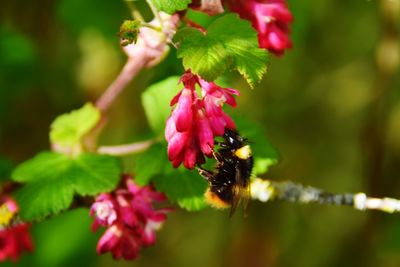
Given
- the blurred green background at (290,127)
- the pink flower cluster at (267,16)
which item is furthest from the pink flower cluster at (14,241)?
the blurred green background at (290,127)

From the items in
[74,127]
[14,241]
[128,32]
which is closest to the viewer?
[128,32]

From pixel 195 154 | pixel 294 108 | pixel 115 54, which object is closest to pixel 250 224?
pixel 294 108

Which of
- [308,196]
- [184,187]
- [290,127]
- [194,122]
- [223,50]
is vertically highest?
[223,50]

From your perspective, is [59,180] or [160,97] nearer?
[59,180]

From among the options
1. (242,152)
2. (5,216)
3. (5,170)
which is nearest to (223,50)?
(242,152)

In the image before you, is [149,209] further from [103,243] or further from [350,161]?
[350,161]

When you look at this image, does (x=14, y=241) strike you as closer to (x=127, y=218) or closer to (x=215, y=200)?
(x=127, y=218)

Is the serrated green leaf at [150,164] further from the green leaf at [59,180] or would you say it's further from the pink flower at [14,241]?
the pink flower at [14,241]
